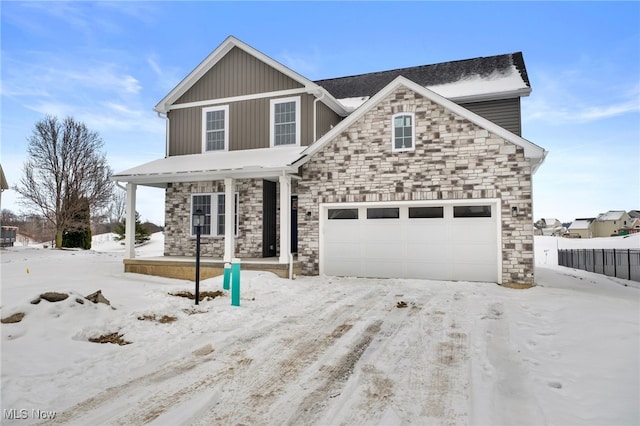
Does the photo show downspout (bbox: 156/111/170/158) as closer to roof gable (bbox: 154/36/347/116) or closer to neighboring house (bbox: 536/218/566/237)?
roof gable (bbox: 154/36/347/116)

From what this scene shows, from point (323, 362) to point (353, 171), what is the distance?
800 centimetres

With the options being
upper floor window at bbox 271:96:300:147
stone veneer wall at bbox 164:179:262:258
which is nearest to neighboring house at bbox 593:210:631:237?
upper floor window at bbox 271:96:300:147

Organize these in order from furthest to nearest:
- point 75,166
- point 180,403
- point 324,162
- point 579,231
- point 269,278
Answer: point 579,231 → point 75,166 → point 324,162 → point 269,278 → point 180,403

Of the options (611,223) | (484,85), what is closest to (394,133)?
(484,85)

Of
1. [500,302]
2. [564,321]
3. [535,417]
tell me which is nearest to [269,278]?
[500,302]

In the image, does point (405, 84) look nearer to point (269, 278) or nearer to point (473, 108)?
point (473, 108)

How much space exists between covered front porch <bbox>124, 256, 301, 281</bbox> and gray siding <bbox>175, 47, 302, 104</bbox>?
6.48 meters

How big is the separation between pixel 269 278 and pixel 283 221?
6.30ft

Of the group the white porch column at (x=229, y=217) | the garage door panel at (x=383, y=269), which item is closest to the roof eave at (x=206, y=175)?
the white porch column at (x=229, y=217)

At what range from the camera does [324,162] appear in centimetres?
1234

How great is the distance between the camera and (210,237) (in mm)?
14172

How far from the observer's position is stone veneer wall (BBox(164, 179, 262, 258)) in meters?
13.5

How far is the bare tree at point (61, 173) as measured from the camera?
24.0 metres

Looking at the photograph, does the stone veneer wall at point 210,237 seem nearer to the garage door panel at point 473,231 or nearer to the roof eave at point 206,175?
the roof eave at point 206,175
